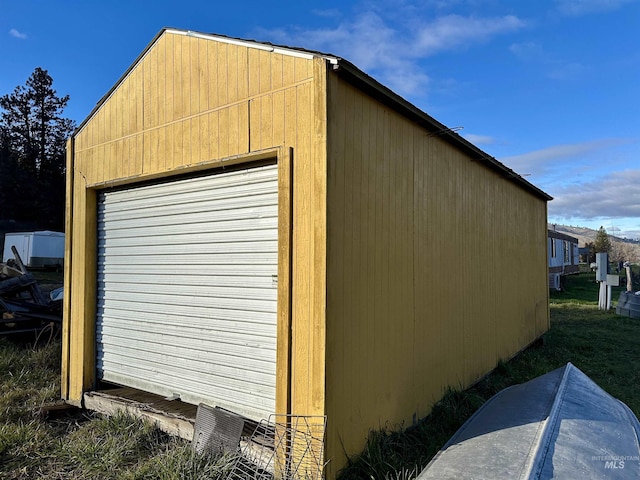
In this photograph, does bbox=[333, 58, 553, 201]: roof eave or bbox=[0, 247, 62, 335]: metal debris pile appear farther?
bbox=[0, 247, 62, 335]: metal debris pile

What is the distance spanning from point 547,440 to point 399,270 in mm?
1835

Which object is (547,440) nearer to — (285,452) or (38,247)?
(285,452)

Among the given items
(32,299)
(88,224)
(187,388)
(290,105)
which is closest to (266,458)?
(187,388)

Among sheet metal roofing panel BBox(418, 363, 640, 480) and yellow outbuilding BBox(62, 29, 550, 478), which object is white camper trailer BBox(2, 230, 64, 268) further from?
sheet metal roofing panel BBox(418, 363, 640, 480)

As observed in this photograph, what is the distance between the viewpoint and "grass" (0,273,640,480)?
3555 millimetres

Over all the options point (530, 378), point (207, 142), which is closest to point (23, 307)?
point (207, 142)

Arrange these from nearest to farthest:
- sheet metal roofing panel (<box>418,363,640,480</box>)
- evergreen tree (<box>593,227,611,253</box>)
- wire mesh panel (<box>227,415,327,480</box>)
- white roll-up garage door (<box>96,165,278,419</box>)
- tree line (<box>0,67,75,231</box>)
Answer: sheet metal roofing panel (<box>418,363,640,480</box>) < wire mesh panel (<box>227,415,327,480</box>) < white roll-up garage door (<box>96,165,278,419</box>) < tree line (<box>0,67,75,231</box>) < evergreen tree (<box>593,227,611,253</box>)

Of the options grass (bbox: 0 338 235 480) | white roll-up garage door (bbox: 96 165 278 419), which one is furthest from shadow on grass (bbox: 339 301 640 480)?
grass (bbox: 0 338 235 480)

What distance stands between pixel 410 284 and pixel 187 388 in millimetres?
2549

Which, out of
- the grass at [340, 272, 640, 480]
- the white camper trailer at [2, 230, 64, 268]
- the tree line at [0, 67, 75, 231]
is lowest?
the grass at [340, 272, 640, 480]

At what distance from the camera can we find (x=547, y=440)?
319 centimetres

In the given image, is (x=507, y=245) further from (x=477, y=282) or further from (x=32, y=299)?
(x=32, y=299)

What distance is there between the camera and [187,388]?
4539 millimetres

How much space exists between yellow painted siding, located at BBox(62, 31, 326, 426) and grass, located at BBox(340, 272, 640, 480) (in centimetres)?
84
